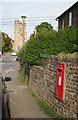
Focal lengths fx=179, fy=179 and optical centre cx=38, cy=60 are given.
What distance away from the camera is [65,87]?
5.80 metres

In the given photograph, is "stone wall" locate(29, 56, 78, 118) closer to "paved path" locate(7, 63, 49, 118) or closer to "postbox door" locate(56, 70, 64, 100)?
"postbox door" locate(56, 70, 64, 100)

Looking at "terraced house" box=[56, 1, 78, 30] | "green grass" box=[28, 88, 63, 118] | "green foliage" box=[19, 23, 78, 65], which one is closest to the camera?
"green grass" box=[28, 88, 63, 118]

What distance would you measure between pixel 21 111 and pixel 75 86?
118 inches

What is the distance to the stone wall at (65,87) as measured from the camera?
17.5ft

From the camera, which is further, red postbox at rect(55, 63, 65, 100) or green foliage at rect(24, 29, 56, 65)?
green foliage at rect(24, 29, 56, 65)

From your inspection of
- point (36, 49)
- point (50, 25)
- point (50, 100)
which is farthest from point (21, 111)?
point (50, 25)

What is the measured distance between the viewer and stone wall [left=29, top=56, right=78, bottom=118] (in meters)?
5.33

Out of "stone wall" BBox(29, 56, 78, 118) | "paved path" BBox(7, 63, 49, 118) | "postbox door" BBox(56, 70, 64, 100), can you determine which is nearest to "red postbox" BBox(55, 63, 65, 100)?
"postbox door" BBox(56, 70, 64, 100)

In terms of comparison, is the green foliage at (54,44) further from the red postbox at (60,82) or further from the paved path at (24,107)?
the red postbox at (60,82)

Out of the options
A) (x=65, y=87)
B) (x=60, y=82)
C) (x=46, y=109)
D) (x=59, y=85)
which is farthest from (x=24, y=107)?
(x=65, y=87)

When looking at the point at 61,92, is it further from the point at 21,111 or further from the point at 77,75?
the point at 21,111

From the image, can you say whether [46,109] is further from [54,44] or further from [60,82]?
[54,44]

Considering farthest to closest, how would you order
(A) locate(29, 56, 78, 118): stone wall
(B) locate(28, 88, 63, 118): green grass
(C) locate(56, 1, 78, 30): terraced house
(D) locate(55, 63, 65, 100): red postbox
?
(C) locate(56, 1, 78, 30): terraced house → (B) locate(28, 88, 63, 118): green grass → (D) locate(55, 63, 65, 100): red postbox → (A) locate(29, 56, 78, 118): stone wall

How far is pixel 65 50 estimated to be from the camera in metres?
9.42
